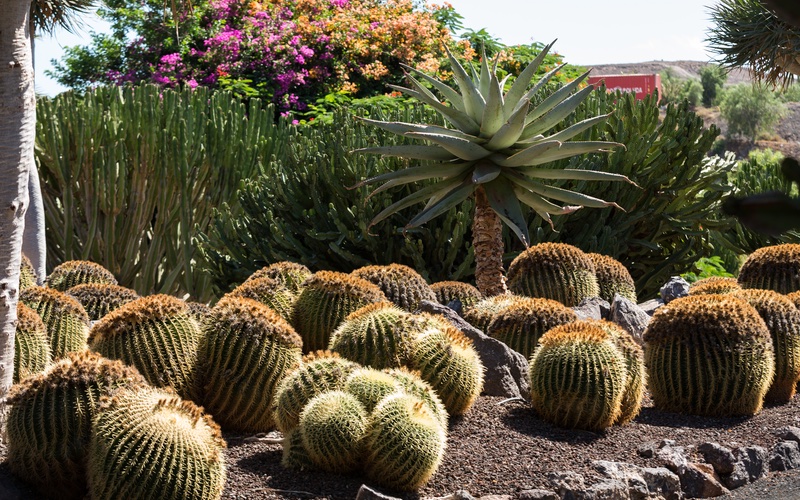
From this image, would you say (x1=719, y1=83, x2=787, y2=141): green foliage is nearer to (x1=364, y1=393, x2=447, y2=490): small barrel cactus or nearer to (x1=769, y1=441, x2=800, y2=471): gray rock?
(x1=769, y1=441, x2=800, y2=471): gray rock

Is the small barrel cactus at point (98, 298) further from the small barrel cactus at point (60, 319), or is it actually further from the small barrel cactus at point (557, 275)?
the small barrel cactus at point (557, 275)

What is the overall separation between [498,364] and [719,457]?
4.60 ft

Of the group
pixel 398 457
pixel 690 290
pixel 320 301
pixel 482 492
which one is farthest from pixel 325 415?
pixel 690 290

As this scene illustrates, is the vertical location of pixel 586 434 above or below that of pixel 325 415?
below

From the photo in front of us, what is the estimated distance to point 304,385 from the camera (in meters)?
4.67

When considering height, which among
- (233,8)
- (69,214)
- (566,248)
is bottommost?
(69,214)

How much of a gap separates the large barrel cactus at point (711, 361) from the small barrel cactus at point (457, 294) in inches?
60.1

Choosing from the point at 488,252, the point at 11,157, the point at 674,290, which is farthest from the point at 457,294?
the point at 11,157

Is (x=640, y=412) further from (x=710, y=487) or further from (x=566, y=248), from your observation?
(x=566, y=248)

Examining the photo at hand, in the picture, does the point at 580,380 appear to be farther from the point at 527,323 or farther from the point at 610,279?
the point at 610,279

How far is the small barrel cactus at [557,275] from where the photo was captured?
24.7ft

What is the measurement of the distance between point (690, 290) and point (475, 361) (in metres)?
3.37

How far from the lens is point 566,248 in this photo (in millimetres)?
7602

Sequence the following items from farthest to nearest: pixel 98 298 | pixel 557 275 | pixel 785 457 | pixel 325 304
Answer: pixel 557 275
pixel 98 298
pixel 325 304
pixel 785 457
